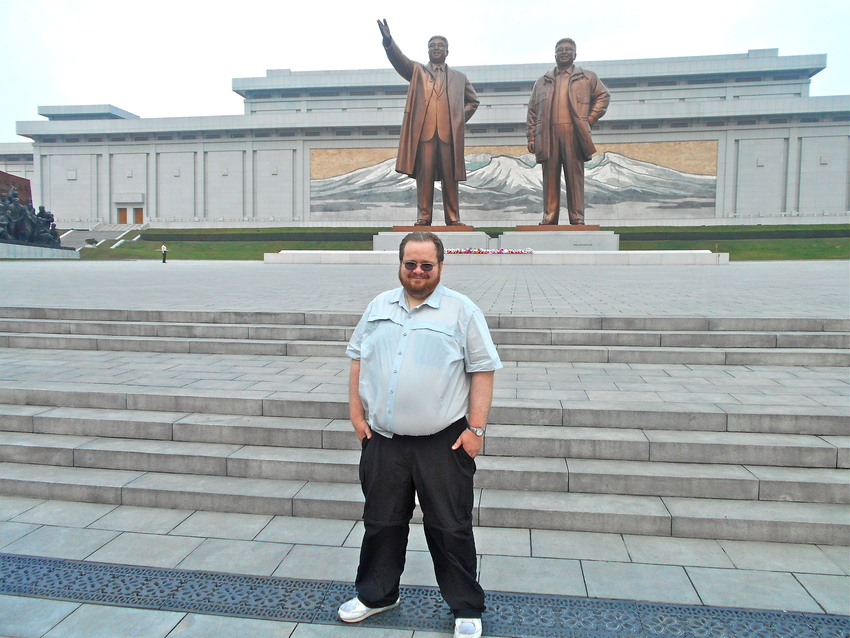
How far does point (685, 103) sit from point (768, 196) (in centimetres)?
771

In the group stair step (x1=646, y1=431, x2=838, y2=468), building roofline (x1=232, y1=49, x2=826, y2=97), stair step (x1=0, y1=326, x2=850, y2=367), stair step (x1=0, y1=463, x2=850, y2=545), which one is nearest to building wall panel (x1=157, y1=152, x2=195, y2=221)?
building roofline (x1=232, y1=49, x2=826, y2=97)

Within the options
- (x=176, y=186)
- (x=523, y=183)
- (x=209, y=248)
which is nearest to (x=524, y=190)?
(x=523, y=183)

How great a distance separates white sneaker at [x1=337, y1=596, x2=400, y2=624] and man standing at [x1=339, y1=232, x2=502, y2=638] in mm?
276

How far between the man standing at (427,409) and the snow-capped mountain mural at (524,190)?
37.1 m

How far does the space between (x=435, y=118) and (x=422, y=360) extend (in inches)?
597

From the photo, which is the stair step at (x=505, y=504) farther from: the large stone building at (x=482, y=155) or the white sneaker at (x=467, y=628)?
the large stone building at (x=482, y=155)

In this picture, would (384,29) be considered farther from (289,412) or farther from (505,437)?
(505,437)

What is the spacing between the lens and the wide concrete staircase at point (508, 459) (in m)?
3.20

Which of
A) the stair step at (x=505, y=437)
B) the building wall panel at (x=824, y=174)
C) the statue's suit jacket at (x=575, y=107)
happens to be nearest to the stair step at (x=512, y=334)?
the stair step at (x=505, y=437)

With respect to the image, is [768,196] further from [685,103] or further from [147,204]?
[147,204]

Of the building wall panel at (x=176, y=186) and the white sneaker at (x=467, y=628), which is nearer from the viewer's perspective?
the white sneaker at (x=467, y=628)

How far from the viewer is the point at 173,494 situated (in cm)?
346

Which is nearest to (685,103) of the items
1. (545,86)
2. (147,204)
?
(545,86)

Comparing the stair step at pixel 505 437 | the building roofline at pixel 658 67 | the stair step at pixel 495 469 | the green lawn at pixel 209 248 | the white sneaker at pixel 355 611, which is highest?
the building roofline at pixel 658 67
